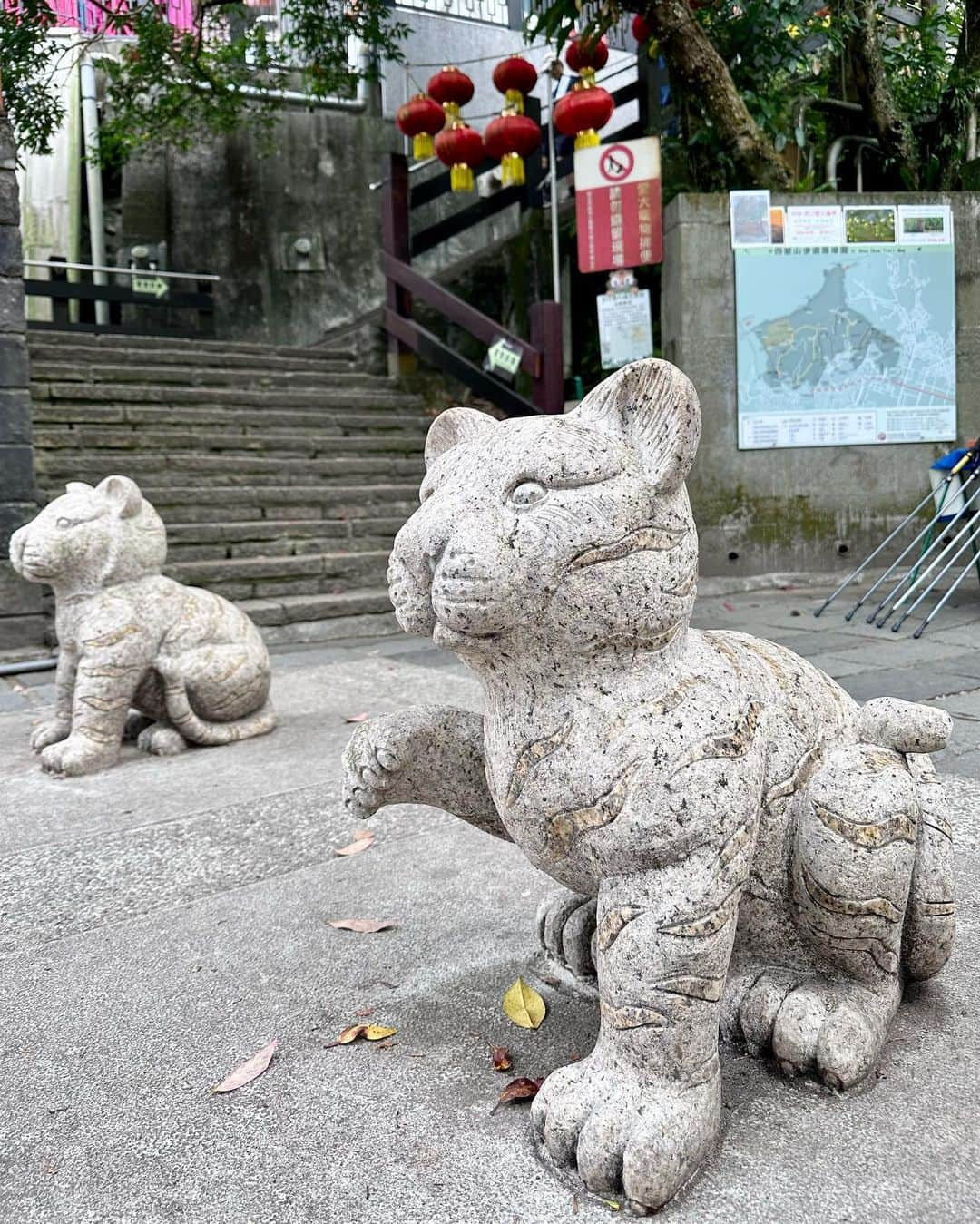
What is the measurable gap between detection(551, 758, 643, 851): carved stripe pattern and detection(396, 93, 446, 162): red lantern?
9.16 metres

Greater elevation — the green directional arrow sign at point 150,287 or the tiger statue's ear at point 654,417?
the green directional arrow sign at point 150,287

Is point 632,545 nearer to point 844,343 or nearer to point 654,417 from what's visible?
point 654,417

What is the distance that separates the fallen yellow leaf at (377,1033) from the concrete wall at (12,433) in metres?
4.82

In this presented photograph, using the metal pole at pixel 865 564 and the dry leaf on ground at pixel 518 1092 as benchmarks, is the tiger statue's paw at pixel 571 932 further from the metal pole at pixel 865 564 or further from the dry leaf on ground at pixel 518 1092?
the metal pole at pixel 865 564

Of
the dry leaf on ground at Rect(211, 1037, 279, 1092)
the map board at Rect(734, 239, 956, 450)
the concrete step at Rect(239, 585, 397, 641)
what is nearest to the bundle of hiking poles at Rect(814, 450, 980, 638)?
the map board at Rect(734, 239, 956, 450)

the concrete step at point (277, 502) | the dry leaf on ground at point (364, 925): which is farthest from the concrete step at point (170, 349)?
the dry leaf on ground at point (364, 925)

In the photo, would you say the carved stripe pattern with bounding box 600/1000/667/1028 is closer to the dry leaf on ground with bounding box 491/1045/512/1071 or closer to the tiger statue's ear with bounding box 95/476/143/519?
the dry leaf on ground with bounding box 491/1045/512/1071

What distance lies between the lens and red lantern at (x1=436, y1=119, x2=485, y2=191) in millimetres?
9062

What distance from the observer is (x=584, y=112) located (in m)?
8.32

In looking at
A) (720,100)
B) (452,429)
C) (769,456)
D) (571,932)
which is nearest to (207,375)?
(720,100)

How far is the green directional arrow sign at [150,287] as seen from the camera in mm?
11586

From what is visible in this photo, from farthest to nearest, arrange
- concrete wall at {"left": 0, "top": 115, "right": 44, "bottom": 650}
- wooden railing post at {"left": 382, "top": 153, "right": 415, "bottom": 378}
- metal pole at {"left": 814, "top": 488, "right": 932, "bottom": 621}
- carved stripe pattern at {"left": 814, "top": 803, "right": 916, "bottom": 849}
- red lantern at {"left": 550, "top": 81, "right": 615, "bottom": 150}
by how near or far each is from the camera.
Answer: wooden railing post at {"left": 382, "top": 153, "right": 415, "bottom": 378} < red lantern at {"left": 550, "top": 81, "right": 615, "bottom": 150} < metal pole at {"left": 814, "top": 488, "right": 932, "bottom": 621} < concrete wall at {"left": 0, "top": 115, "right": 44, "bottom": 650} < carved stripe pattern at {"left": 814, "top": 803, "right": 916, "bottom": 849}

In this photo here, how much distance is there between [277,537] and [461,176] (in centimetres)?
406

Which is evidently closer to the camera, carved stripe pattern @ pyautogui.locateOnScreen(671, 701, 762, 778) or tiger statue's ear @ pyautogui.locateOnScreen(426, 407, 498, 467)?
carved stripe pattern @ pyautogui.locateOnScreen(671, 701, 762, 778)
